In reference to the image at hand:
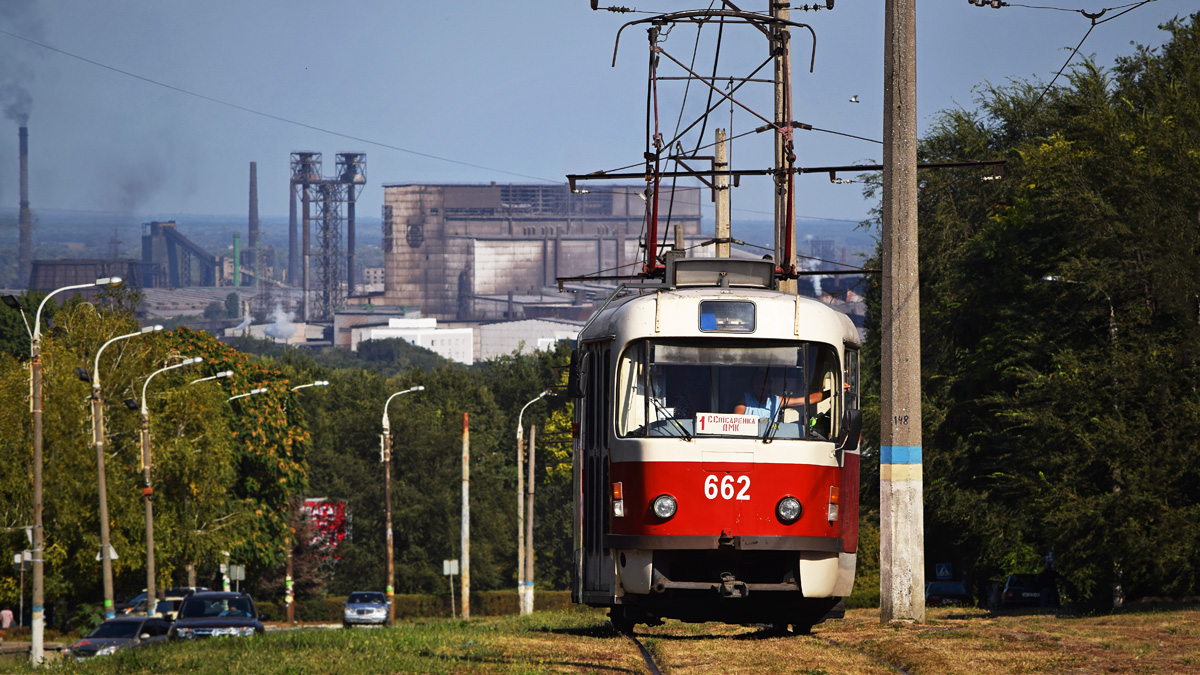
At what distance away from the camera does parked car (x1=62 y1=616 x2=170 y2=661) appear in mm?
29594

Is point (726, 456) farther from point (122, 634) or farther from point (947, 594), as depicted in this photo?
point (947, 594)

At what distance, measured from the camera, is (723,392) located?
14547mm

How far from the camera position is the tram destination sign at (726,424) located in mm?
14375

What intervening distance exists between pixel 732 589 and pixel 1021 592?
29.4m

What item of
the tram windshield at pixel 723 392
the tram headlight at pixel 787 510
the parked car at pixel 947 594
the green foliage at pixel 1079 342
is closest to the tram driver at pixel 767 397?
the tram windshield at pixel 723 392

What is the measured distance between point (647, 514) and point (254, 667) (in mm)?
3753

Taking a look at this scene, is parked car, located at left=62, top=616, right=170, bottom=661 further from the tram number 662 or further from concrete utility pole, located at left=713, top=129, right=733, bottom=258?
the tram number 662

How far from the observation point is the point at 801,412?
1464 cm

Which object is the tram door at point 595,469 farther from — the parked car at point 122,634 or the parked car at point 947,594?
the parked car at point 947,594

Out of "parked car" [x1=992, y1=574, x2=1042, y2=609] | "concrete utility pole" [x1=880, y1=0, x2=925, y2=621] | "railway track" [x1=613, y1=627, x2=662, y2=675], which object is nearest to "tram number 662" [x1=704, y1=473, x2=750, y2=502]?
"railway track" [x1=613, y1=627, x2=662, y2=675]

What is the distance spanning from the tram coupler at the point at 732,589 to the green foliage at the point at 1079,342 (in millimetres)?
15546

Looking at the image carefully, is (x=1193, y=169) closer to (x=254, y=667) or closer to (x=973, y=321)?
(x=973, y=321)

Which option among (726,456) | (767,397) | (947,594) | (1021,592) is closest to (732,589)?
(726,456)

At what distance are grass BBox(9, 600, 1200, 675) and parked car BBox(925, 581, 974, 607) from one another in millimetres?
29347
